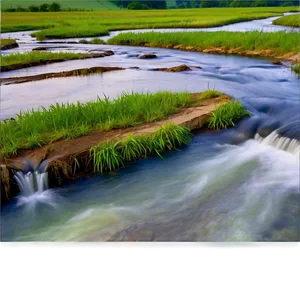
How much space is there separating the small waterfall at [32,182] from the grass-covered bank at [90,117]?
183 millimetres

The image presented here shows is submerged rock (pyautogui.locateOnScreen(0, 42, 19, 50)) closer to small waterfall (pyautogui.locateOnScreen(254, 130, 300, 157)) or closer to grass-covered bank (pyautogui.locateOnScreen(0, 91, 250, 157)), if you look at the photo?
grass-covered bank (pyautogui.locateOnScreen(0, 91, 250, 157))

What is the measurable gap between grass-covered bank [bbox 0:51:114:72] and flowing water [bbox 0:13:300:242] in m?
0.05

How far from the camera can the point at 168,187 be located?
227 cm

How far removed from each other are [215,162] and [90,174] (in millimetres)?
852

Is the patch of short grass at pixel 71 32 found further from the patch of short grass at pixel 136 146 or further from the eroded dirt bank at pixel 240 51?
the patch of short grass at pixel 136 146

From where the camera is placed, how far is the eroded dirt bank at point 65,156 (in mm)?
2080

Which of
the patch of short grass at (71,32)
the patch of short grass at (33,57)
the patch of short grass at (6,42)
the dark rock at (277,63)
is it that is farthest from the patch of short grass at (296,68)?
the patch of short grass at (6,42)

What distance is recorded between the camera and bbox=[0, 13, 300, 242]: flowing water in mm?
1879

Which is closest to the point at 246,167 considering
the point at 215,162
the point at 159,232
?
the point at 215,162

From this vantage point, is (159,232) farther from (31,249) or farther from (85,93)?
(85,93)

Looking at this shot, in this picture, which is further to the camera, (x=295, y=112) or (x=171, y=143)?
(x=295, y=112)

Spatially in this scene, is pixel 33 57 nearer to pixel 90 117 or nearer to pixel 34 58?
pixel 34 58

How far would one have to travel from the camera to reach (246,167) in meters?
2.51

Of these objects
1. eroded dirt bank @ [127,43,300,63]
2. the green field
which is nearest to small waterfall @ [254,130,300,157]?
eroded dirt bank @ [127,43,300,63]
